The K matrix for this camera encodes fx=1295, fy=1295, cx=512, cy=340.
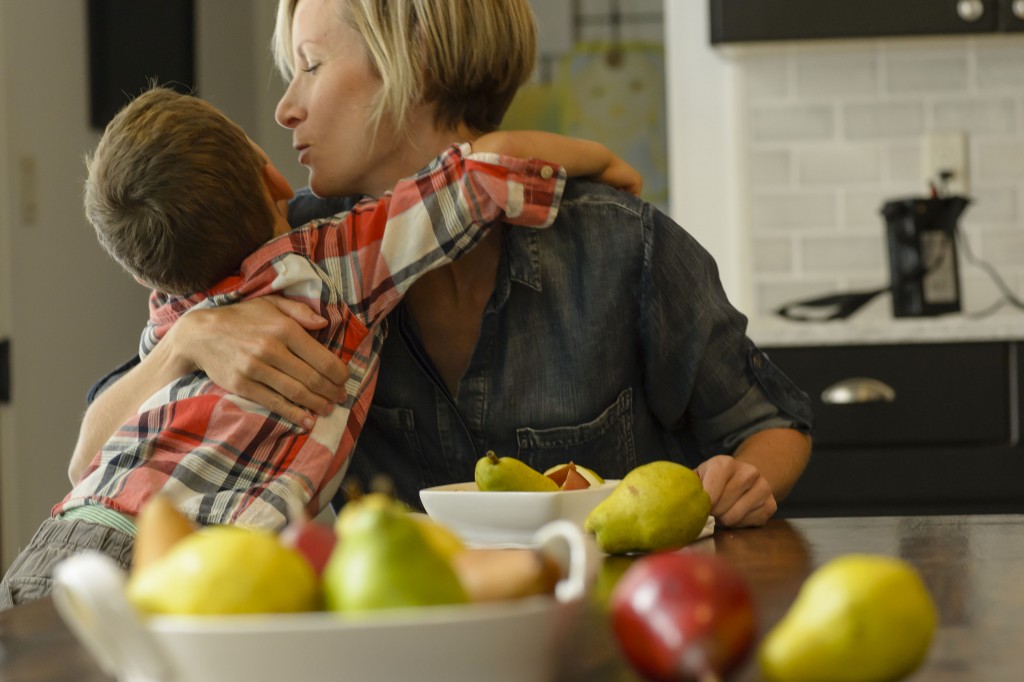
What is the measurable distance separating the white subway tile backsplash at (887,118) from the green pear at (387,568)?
2642 millimetres

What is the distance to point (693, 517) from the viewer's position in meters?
1.00

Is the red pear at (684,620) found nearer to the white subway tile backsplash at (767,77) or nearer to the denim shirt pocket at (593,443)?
the denim shirt pocket at (593,443)

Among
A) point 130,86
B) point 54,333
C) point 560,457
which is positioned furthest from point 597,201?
point 130,86

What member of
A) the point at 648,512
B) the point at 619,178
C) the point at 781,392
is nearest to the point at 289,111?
the point at 619,178

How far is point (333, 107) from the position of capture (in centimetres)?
153

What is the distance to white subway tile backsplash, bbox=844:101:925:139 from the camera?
2.94 meters

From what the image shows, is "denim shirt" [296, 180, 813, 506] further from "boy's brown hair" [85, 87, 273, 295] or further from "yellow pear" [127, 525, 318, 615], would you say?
"yellow pear" [127, 525, 318, 615]

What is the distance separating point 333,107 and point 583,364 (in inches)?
16.7

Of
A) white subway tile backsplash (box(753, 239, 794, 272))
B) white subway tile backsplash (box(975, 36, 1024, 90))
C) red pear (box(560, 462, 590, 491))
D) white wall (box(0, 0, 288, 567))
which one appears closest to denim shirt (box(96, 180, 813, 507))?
red pear (box(560, 462, 590, 491))

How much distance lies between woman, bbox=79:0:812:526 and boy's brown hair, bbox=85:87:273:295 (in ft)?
0.24

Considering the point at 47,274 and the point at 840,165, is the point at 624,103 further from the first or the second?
the point at 47,274

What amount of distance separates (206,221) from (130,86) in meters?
2.62

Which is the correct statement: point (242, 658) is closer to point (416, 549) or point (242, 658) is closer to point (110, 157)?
point (416, 549)

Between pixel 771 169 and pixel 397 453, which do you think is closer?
pixel 397 453
